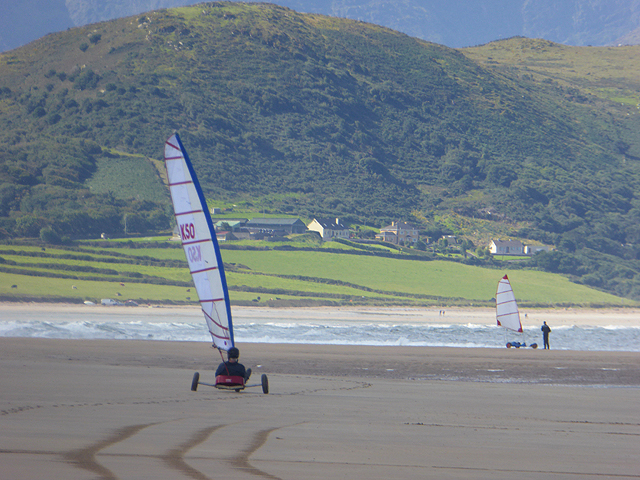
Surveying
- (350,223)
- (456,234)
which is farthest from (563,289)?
(350,223)

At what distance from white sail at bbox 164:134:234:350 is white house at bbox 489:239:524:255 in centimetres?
11274

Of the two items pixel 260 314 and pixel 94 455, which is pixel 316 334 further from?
pixel 94 455

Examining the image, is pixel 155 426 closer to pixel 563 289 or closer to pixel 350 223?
pixel 563 289

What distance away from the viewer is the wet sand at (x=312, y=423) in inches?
299

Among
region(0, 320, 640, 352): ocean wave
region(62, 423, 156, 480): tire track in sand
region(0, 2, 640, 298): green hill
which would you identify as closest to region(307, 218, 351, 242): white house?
region(0, 2, 640, 298): green hill

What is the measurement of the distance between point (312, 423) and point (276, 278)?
68672 millimetres

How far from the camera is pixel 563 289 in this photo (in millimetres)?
97375

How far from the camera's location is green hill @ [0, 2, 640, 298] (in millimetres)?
116750

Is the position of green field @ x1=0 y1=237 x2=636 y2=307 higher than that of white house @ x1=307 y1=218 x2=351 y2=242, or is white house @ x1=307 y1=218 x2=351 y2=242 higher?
white house @ x1=307 y1=218 x2=351 y2=242

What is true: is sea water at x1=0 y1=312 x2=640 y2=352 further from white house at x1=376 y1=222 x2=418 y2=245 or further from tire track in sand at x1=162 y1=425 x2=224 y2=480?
white house at x1=376 y1=222 x2=418 y2=245

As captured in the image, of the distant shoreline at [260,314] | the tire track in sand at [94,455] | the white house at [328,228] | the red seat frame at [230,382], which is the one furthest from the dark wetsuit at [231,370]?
the white house at [328,228]

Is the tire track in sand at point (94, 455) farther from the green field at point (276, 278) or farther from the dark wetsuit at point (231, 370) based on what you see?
the green field at point (276, 278)

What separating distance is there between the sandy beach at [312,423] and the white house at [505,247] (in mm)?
104087

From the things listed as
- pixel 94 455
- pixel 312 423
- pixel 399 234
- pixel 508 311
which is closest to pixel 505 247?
pixel 399 234
